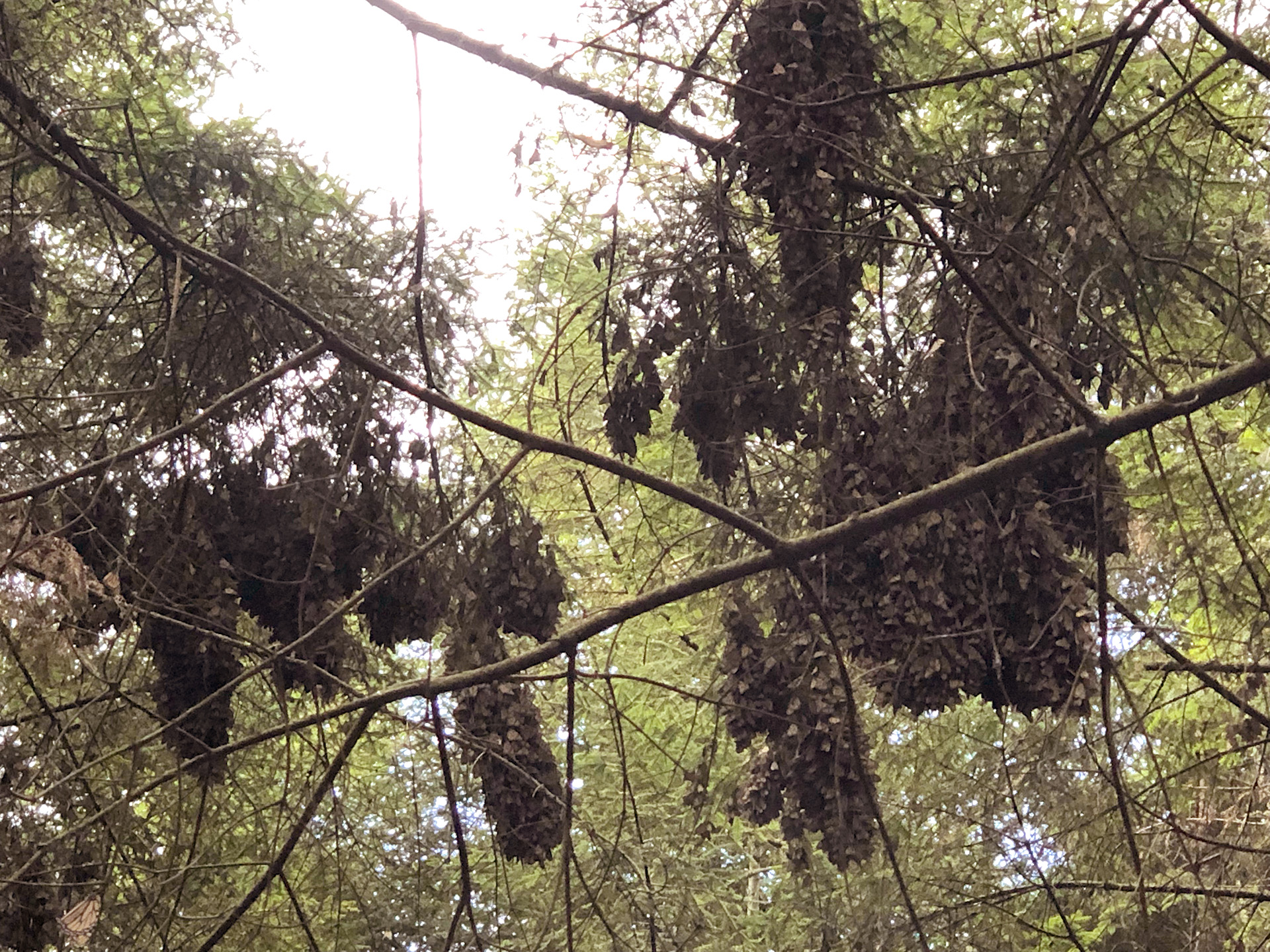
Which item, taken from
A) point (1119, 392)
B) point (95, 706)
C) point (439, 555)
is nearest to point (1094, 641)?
point (1119, 392)

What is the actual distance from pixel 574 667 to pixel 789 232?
2.06m

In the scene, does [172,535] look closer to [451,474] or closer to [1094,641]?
[451,474]

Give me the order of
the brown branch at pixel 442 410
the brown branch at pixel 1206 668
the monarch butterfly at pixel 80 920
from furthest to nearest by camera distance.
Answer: the brown branch at pixel 1206 668 → the monarch butterfly at pixel 80 920 → the brown branch at pixel 442 410

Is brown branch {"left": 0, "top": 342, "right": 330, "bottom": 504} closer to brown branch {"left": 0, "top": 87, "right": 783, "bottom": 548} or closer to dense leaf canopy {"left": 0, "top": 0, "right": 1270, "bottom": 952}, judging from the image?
brown branch {"left": 0, "top": 87, "right": 783, "bottom": 548}

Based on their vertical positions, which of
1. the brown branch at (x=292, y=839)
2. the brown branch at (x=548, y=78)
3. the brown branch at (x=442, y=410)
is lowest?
the brown branch at (x=292, y=839)

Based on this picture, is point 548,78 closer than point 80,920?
No

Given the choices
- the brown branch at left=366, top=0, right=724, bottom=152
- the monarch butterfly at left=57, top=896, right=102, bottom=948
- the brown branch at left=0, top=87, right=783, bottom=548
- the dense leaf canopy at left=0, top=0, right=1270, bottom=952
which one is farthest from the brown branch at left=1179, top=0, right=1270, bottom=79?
the monarch butterfly at left=57, top=896, right=102, bottom=948

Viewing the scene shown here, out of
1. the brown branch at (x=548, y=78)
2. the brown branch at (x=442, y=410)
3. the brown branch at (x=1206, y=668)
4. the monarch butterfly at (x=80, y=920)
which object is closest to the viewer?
the brown branch at (x=442, y=410)

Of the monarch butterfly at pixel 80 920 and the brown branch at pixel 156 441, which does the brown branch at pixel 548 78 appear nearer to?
the brown branch at pixel 156 441

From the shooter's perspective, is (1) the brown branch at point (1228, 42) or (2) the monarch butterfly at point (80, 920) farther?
(2) the monarch butterfly at point (80, 920)

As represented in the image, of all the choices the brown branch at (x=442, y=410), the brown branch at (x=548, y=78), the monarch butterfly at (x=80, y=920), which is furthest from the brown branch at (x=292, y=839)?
the brown branch at (x=548, y=78)

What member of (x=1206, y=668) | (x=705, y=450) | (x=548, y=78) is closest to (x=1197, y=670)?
(x=1206, y=668)

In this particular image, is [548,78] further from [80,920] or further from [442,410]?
[80,920]

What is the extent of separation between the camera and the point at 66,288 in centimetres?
521
